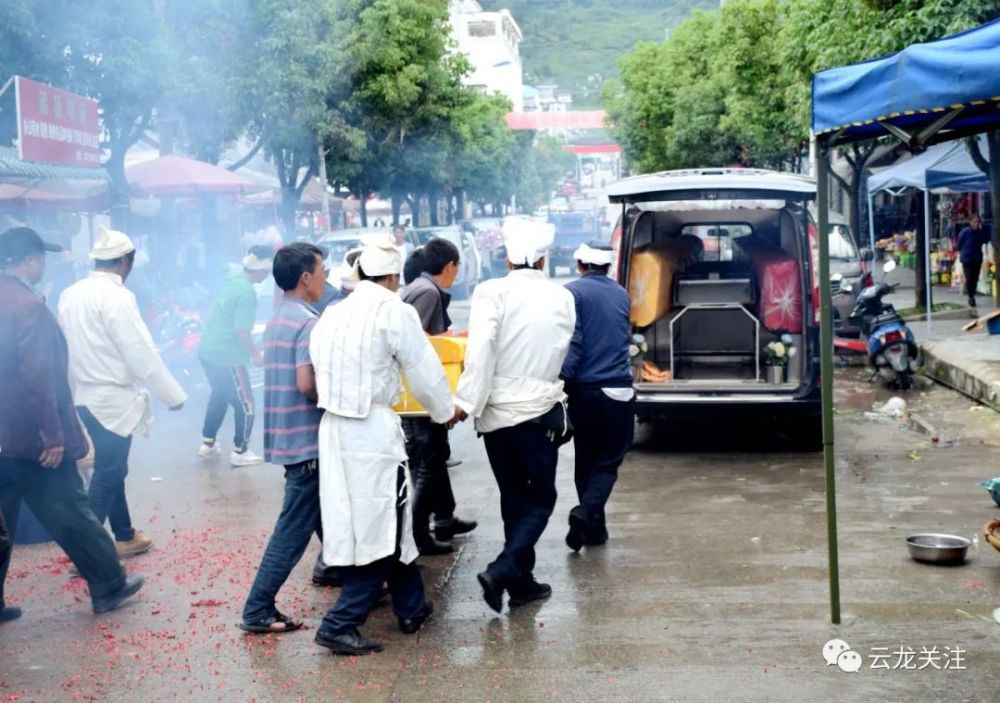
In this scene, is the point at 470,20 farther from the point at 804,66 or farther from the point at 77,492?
the point at 77,492

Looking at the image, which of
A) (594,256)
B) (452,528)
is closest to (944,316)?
(594,256)

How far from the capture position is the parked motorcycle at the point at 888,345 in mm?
13594

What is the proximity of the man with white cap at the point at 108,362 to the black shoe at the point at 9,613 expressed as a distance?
973mm

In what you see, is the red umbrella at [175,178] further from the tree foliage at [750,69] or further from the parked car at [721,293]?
the parked car at [721,293]

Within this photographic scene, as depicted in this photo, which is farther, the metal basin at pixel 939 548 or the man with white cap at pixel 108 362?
the man with white cap at pixel 108 362

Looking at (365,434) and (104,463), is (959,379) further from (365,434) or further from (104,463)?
(365,434)

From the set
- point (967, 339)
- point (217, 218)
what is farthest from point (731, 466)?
point (217, 218)

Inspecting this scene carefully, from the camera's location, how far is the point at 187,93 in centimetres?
2019

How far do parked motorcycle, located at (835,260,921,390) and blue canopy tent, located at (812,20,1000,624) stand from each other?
7.71 metres

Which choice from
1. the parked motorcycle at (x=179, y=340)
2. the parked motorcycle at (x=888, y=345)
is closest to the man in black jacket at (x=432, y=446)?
the parked motorcycle at (x=888, y=345)

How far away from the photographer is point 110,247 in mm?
7320

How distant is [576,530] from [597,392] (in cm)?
78

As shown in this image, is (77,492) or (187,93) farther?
(187,93)

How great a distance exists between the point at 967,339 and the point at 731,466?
22.6ft
